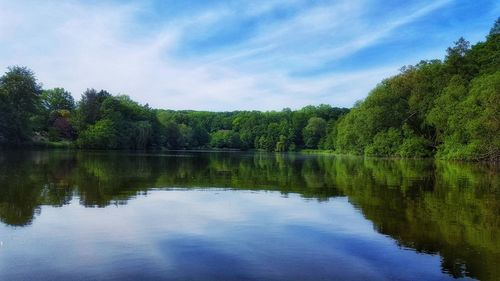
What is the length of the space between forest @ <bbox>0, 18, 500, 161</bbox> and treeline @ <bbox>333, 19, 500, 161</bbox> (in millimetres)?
146

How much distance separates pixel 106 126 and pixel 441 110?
2864 inches

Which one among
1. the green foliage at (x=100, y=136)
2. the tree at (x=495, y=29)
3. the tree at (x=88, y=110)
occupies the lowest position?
the green foliage at (x=100, y=136)

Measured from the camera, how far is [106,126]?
4166 inches

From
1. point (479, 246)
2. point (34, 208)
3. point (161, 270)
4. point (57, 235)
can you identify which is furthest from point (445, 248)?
point (34, 208)

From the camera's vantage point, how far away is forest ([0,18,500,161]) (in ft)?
213

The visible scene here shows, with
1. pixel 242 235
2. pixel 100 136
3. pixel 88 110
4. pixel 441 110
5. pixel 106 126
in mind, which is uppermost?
pixel 88 110

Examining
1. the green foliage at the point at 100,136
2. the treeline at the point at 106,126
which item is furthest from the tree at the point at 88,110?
the green foliage at the point at 100,136

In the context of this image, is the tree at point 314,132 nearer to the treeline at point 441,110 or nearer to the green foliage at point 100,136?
the treeline at point 441,110

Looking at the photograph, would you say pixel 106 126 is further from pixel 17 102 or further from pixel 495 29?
pixel 495 29

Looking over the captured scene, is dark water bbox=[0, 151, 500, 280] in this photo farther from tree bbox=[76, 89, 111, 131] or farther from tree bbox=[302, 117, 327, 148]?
tree bbox=[302, 117, 327, 148]

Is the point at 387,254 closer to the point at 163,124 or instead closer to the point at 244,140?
the point at 163,124

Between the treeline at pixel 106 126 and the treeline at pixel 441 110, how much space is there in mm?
57035

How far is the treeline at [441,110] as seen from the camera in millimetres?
61500

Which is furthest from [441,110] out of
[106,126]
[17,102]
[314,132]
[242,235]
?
[314,132]
